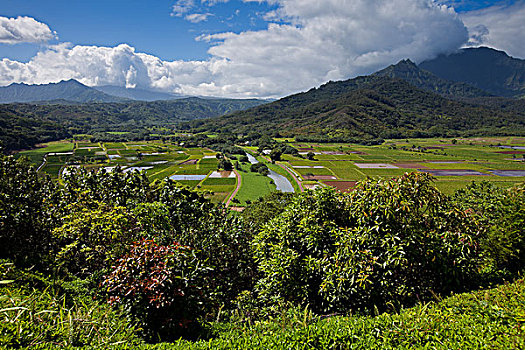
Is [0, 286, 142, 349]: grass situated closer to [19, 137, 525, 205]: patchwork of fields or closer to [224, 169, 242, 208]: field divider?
[224, 169, 242, 208]: field divider

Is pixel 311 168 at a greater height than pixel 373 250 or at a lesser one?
lesser

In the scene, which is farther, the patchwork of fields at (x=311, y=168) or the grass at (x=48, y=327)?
the patchwork of fields at (x=311, y=168)

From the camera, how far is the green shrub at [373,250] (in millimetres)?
5711

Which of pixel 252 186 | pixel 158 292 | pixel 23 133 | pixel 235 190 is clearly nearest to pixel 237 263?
pixel 158 292

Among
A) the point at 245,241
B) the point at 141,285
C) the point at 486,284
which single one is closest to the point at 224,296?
the point at 245,241

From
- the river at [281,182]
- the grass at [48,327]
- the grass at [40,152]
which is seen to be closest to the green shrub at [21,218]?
the grass at [48,327]

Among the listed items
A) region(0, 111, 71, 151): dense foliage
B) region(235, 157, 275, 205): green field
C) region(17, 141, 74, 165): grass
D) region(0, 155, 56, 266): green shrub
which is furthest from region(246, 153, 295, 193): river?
region(0, 111, 71, 151): dense foliage

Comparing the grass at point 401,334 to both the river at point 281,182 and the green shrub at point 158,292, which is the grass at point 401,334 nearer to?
the green shrub at point 158,292

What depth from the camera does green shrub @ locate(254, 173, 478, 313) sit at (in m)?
5.71

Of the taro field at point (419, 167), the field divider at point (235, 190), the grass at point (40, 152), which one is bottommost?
the field divider at point (235, 190)

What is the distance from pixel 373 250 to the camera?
5840 mm

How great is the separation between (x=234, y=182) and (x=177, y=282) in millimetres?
54237

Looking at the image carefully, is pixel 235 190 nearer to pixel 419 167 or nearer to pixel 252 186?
pixel 252 186

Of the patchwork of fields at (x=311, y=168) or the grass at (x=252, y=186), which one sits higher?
the patchwork of fields at (x=311, y=168)
